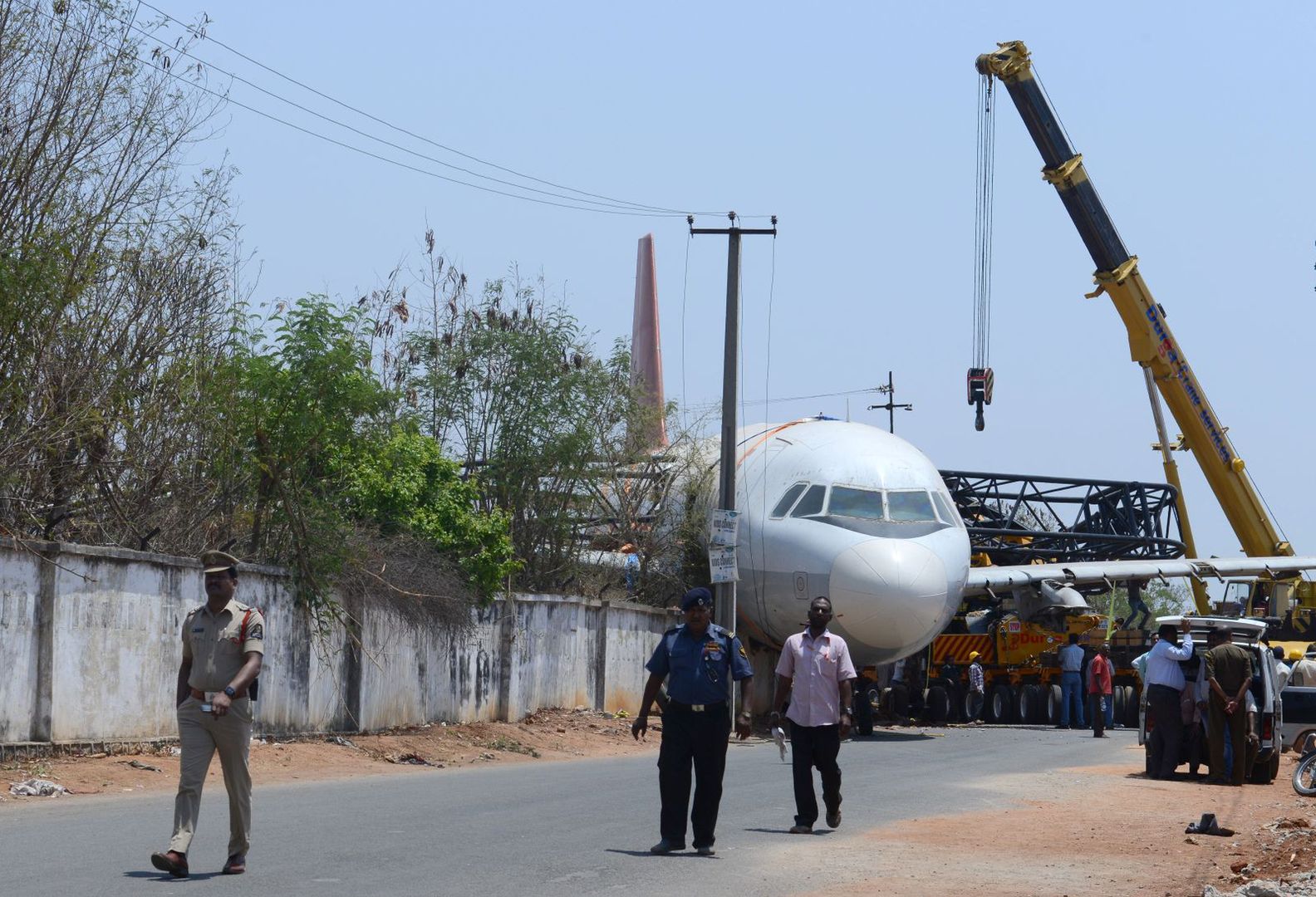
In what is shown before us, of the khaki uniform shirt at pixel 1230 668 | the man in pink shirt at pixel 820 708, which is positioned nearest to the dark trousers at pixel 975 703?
the khaki uniform shirt at pixel 1230 668

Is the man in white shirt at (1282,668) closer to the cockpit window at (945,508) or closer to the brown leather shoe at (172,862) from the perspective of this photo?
the cockpit window at (945,508)

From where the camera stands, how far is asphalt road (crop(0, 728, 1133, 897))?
8.81 meters

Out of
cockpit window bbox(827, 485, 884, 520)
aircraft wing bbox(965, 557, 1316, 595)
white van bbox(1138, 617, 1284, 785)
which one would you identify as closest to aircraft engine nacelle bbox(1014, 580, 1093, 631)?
aircraft wing bbox(965, 557, 1316, 595)

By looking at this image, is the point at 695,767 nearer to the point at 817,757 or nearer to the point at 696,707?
the point at 696,707

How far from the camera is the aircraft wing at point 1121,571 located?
100 ft

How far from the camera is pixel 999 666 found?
32375mm

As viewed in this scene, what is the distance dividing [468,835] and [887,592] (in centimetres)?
1181

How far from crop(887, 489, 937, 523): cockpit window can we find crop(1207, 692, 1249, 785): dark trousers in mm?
6475

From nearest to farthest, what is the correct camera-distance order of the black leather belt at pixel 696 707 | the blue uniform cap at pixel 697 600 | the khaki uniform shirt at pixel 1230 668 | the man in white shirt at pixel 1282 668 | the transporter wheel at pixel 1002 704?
the black leather belt at pixel 696 707, the blue uniform cap at pixel 697 600, the khaki uniform shirt at pixel 1230 668, the man in white shirt at pixel 1282 668, the transporter wheel at pixel 1002 704

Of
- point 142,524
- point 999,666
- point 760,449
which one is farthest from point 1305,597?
point 142,524

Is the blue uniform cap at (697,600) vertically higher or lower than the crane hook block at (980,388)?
lower

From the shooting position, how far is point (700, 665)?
35.1ft

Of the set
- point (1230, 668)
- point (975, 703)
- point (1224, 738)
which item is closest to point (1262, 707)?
point (1224, 738)

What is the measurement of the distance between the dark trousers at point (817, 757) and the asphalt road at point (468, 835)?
0.91 feet
